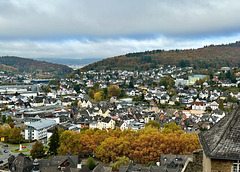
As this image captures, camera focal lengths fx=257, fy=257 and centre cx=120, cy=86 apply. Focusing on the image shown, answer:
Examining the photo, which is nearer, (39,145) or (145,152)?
(145,152)

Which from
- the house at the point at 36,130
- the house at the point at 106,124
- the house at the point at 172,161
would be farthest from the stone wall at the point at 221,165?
the house at the point at 106,124

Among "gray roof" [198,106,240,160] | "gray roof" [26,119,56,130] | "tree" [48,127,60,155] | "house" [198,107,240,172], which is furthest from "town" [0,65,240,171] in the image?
"house" [198,107,240,172]

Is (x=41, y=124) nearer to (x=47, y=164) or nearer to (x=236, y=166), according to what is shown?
(x=47, y=164)

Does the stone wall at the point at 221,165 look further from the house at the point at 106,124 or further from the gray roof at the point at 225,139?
the house at the point at 106,124

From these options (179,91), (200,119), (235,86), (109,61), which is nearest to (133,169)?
(200,119)

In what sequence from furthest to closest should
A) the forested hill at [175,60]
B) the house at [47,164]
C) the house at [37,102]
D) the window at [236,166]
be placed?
the forested hill at [175,60] → the house at [37,102] → the house at [47,164] → the window at [236,166]

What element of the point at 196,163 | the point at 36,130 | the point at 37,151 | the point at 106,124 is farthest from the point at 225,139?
the point at 106,124

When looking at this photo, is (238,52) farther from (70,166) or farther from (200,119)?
(70,166)
